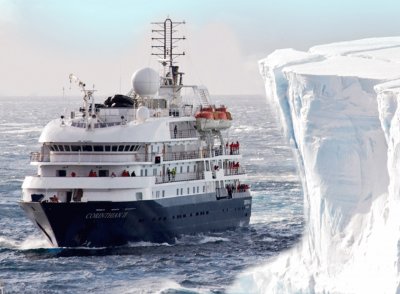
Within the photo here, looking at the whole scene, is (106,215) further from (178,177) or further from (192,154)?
(192,154)

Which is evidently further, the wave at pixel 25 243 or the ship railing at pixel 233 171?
the ship railing at pixel 233 171

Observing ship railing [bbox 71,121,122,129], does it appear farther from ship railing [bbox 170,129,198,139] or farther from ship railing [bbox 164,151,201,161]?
ship railing [bbox 170,129,198,139]

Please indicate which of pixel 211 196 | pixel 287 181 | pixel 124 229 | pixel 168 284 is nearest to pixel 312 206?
pixel 168 284

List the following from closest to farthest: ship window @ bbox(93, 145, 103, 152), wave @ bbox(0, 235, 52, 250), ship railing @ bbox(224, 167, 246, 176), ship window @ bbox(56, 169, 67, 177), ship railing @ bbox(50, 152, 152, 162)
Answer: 1. wave @ bbox(0, 235, 52, 250)
2. ship railing @ bbox(50, 152, 152, 162)
3. ship window @ bbox(93, 145, 103, 152)
4. ship window @ bbox(56, 169, 67, 177)
5. ship railing @ bbox(224, 167, 246, 176)

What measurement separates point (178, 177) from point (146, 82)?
16.8ft

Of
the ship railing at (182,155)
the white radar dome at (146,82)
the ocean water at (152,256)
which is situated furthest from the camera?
the white radar dome at (146,82)

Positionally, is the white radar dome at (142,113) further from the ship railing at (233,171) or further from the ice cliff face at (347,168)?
the ice cliff face at (347,168)

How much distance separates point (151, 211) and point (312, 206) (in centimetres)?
2008

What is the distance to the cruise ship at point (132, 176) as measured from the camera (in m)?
57.6

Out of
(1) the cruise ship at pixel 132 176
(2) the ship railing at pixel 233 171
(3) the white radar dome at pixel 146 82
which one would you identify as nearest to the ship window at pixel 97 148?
(1) the cruise ship at pixel 132 176

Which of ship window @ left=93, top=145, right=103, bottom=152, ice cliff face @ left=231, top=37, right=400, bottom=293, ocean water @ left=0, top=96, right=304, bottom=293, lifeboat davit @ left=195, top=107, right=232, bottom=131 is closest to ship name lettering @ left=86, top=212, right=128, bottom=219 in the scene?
ocean water @ left=0, top=96, right=304, bottom=293

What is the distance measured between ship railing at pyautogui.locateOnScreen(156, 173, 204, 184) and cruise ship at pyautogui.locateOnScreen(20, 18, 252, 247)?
5 centimetres

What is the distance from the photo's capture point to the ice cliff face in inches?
1382

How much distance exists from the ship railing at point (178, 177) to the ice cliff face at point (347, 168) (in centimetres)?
2085
